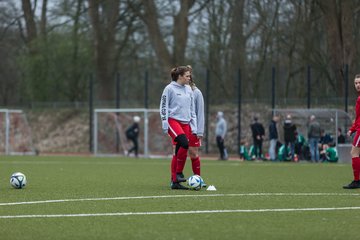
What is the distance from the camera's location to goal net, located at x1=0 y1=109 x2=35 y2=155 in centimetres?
4034

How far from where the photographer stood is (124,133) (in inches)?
1577

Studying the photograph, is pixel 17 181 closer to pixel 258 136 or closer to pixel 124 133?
pixel 258 136

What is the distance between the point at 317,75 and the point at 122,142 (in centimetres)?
909

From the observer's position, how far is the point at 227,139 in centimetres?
3859

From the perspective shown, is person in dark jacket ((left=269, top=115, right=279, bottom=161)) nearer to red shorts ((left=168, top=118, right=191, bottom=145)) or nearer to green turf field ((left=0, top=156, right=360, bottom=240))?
green turf field ((left=0, top=156, right=360, bottom=240))

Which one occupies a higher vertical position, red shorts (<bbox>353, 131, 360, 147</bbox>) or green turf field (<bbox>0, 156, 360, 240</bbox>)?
red shorts (<bbox>353, 131, 360, 147</bbox>)

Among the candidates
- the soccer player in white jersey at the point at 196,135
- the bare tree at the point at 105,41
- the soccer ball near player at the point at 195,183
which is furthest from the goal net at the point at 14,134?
the soccer ball near player at the point at 195,183

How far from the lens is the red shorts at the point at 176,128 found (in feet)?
47.9

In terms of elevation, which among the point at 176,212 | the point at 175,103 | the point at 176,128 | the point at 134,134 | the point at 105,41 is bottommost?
the point at 176,212

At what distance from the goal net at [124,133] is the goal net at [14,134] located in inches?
132

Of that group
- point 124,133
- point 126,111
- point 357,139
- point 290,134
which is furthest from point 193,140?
point 124,133

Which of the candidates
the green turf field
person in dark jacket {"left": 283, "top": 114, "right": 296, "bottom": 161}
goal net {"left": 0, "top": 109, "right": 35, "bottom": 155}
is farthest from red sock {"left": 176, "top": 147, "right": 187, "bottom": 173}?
goal net {"left": 0, "top": 109, "right": 35, "bottom": 155}

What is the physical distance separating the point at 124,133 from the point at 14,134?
529 centimetres

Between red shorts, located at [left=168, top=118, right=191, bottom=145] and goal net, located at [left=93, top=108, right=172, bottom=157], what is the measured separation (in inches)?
889
